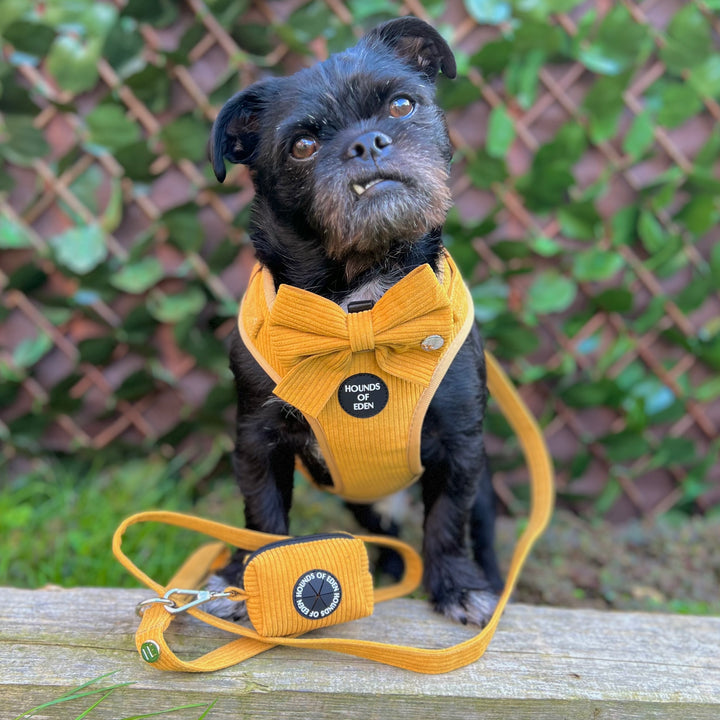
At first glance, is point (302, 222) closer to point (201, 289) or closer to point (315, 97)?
point (315, 97)

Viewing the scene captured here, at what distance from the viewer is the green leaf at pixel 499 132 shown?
254cm

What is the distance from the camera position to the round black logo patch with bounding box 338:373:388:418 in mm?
1547

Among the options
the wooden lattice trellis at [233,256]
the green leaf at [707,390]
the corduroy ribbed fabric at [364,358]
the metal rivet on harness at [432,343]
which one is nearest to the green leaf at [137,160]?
the wooden lattice trellis at [233,256]

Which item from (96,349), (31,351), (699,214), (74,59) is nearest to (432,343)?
(699,214)

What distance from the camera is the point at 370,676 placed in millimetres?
1476

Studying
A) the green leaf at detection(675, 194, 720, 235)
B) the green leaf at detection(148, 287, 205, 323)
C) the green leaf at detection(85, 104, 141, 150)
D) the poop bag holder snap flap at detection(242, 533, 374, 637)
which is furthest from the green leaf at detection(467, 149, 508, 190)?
the poop bag holder snap flap at detection(242, 533, 374, 637)

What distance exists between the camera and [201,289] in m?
2.72

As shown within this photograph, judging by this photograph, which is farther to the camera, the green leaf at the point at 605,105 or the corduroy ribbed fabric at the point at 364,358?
the green leaf at the point at 605,105

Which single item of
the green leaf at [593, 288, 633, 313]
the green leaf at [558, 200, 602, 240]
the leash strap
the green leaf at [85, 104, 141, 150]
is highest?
the green leaf at [85, 104, 141, 150]

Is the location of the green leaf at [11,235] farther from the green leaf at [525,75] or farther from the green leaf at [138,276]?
the green leaf at [525,75]

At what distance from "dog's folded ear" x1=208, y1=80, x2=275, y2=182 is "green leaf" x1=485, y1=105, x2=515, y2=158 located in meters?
1.15

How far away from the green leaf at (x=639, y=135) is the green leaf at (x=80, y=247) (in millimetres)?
2143

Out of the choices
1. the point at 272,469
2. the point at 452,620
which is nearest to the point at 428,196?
the point at 272,469

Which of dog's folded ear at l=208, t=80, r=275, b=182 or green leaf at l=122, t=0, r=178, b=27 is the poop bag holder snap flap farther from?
green leaf at l=122, t=0, r=178, b=27
